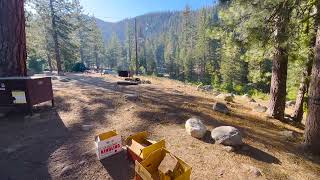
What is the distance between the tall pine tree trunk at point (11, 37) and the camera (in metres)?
6.75

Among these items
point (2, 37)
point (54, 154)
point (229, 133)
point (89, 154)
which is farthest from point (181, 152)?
point (2, 37)

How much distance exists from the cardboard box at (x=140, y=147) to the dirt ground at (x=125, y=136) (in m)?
0.24

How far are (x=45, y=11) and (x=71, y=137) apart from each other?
23453 millimetres

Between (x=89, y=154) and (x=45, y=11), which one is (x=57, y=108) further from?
(x=45, y=11)

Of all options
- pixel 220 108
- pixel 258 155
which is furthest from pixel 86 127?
pixel 220 108

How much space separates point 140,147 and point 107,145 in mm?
693

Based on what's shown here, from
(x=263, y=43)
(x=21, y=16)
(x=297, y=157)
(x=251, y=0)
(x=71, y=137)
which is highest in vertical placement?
(x=251, y=0)

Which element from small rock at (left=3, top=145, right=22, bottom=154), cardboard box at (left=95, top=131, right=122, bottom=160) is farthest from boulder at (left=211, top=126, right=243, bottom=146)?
small rock at (left=3, top=145, right=22, bottom=154)

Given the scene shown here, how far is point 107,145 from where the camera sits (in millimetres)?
4355

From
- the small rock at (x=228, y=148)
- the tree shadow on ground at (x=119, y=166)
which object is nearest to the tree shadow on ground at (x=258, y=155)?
the small rock at (x=228, y=148)

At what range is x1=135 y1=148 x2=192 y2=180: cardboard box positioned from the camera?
325 cm

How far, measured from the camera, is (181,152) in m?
4.71

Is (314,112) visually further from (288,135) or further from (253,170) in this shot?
(253,170)

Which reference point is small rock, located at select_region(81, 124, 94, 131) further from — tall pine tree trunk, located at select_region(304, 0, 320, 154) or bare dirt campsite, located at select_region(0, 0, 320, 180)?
tall pine tree trunk, located at select_region(304, 0, 320, 154)
